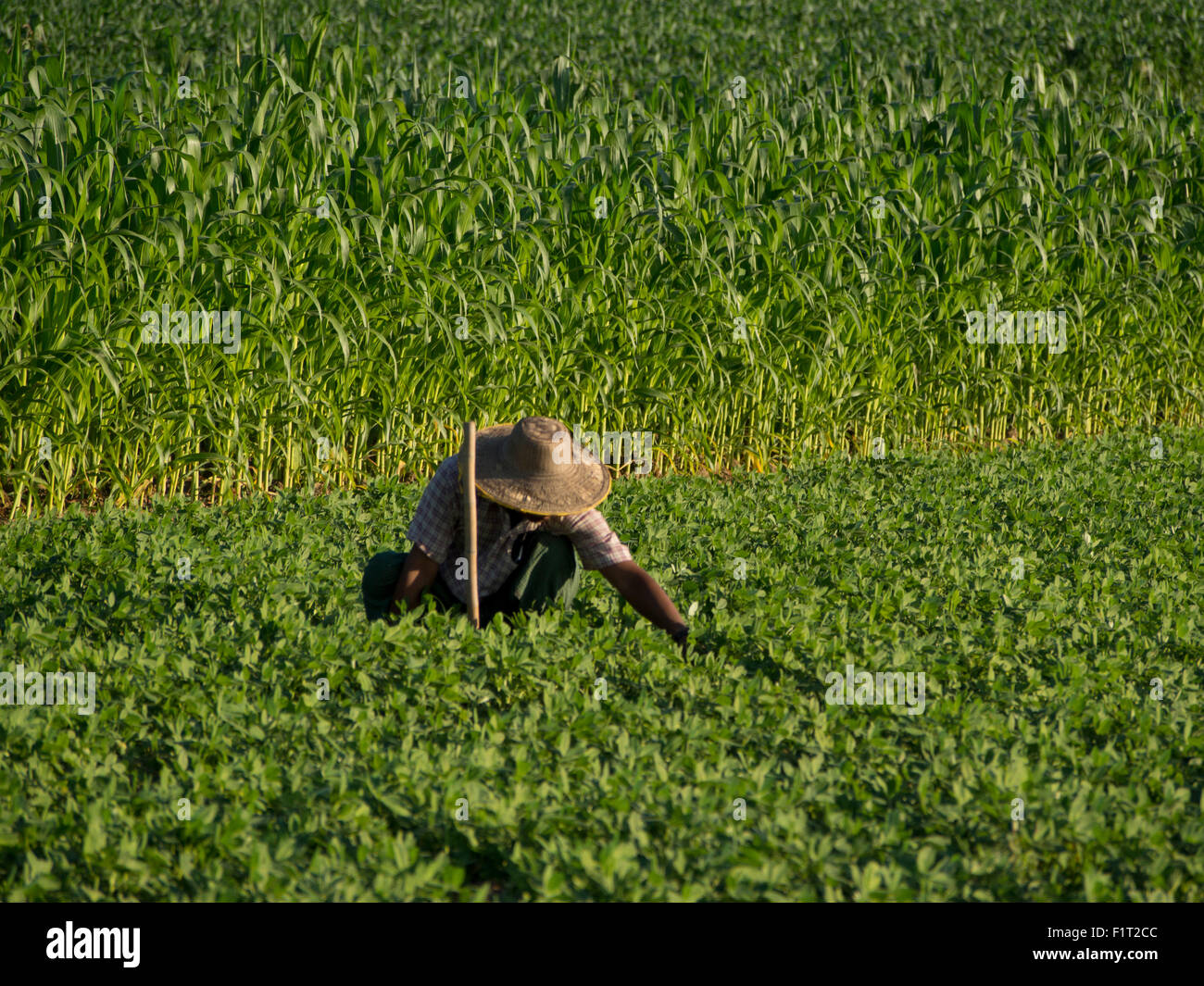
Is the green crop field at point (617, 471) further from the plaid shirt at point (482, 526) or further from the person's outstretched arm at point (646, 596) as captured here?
the plaid shirt at point (482, 526)

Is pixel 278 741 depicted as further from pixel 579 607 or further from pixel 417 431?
pixel 417 431

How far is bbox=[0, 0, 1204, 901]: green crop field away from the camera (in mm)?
2887

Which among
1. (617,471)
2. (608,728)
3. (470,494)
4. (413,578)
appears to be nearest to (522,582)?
(413,578)

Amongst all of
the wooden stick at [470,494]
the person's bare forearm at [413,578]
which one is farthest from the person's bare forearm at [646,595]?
the person's bare forearm at [413,578]

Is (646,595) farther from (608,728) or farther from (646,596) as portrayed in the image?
(608,728)

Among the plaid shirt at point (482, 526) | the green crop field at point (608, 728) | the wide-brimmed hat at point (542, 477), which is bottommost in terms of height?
the green crop field at point (608, 728)

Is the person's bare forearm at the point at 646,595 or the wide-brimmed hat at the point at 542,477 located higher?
the wide-brimmed hat at the point at 542,477

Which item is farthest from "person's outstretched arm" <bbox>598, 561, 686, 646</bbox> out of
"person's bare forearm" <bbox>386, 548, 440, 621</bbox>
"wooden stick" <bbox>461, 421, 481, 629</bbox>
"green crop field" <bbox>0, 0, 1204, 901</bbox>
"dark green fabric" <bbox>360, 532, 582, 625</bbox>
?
"person's bare forearm" <bbox>386, 548, 440, 621</bbox>

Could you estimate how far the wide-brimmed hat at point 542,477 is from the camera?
12.5 feet

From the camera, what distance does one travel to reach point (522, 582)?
4.14m

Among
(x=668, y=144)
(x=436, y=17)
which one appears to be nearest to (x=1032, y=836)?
(x=668, y=144)

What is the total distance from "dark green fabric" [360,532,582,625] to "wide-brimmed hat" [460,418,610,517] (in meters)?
0.24

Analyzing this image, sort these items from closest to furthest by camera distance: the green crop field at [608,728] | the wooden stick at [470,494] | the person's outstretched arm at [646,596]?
the green crop field at [608,728] < the wooden stick at [470,494] < the person's outstretched arm at [646,596]

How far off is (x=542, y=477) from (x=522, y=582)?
1.57ft
